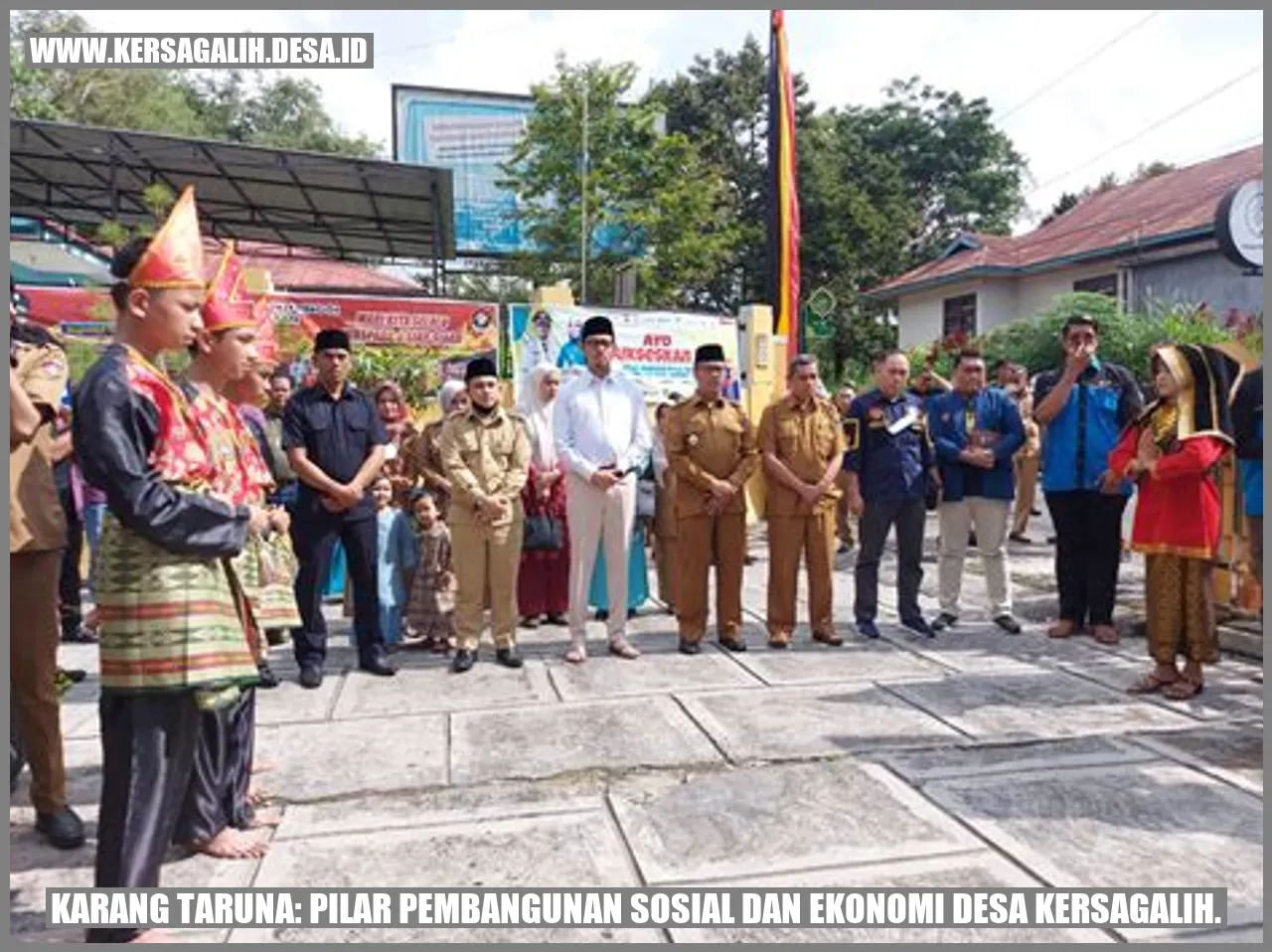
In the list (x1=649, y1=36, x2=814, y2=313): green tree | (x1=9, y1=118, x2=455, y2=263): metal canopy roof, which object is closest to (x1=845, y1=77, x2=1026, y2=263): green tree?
(x1=649, y1=36, x2=814, y2=313): green tree

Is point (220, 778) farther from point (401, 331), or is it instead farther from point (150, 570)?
point (401, 331)

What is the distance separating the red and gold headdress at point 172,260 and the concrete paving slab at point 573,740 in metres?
2.06

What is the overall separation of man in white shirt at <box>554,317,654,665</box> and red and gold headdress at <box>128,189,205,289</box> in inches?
115

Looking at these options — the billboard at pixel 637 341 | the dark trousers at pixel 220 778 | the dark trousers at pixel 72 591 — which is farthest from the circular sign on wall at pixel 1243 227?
the dark trousers at pixel 72 591

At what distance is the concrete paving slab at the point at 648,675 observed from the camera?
4.76 metres

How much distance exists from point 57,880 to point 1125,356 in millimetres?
14790

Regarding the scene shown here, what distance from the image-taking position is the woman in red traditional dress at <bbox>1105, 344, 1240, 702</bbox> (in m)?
4.43

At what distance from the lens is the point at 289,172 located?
463 inches

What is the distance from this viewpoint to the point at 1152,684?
15.0 feet

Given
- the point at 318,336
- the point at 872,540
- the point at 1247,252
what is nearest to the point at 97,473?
the point at 318,336

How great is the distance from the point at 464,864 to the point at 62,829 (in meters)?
1.39

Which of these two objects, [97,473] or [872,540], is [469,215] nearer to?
[872,540]

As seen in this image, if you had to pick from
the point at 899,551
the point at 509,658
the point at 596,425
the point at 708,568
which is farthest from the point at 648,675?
the point at 899,551
